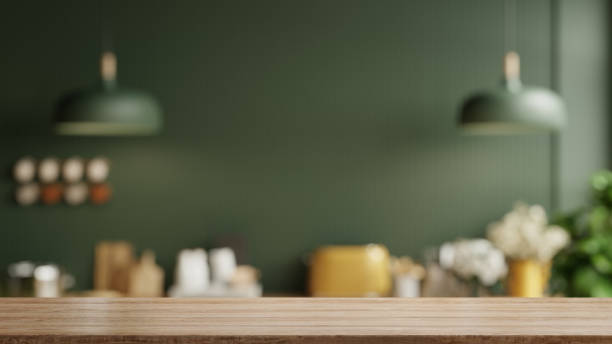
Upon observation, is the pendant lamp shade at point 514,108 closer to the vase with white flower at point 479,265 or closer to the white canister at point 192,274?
the vase with white flower at point 479,265

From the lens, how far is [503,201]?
5098 millimetres

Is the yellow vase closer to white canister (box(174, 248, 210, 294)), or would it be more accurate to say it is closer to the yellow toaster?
the yellow toaster

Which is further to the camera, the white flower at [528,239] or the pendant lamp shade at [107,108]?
the pendant lamp shade at [107,108]

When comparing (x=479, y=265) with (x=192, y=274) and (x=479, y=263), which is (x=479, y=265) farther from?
(x=192, y=274)

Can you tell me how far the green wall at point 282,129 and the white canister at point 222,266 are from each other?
0.27 metres

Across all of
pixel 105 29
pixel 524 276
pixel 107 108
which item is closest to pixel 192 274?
pixel 107 108

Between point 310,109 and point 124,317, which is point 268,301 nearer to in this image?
point 124,317

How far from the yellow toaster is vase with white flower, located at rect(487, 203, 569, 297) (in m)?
1.36

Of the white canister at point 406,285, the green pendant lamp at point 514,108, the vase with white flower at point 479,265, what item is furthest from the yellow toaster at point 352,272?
the green pendant lamp at point 514,108

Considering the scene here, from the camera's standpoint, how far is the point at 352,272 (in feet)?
A: 15.8

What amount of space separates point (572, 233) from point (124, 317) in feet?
8.38

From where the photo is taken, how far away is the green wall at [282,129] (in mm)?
5098

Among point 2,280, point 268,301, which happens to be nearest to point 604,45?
point 2,280

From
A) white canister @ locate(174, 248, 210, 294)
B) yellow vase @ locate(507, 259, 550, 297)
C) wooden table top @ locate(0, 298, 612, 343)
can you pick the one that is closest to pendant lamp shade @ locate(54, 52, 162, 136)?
white canister @ locate(174, 248, 210, 294)
